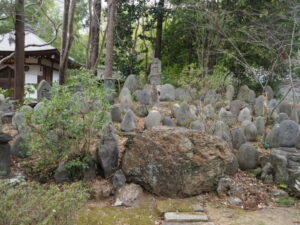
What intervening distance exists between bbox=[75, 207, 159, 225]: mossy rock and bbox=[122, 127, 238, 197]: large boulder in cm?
53

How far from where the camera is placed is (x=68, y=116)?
429 cm

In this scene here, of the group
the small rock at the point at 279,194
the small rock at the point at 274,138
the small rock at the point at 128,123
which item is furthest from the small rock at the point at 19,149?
the small rock at the point at 274,138

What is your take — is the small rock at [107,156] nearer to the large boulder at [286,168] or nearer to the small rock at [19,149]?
the small rock at [19,149]

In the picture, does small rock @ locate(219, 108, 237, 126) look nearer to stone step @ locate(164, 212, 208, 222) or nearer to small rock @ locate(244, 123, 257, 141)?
small rock @ locate(244, 123, 257, 141)

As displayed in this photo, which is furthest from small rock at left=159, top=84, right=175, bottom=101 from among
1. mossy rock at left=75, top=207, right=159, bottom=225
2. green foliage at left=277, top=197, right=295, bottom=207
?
mossy rock at left=75, top=207, right=159, bottom=225

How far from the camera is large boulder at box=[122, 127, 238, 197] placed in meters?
4.39

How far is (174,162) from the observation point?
4.36 meters

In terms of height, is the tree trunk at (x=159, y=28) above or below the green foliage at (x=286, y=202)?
above

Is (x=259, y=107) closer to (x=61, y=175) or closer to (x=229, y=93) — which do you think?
(x=229, y=93)

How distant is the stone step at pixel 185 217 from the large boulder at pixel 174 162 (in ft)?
1.83

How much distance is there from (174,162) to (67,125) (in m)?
1.69

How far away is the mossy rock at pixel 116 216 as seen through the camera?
364 cm

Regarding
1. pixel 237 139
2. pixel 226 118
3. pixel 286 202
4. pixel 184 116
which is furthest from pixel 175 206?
pixel 226 118

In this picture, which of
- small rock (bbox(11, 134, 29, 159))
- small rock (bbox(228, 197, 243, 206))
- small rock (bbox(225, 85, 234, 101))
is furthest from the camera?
small rock (bbox(225, 85, 234, 101))
